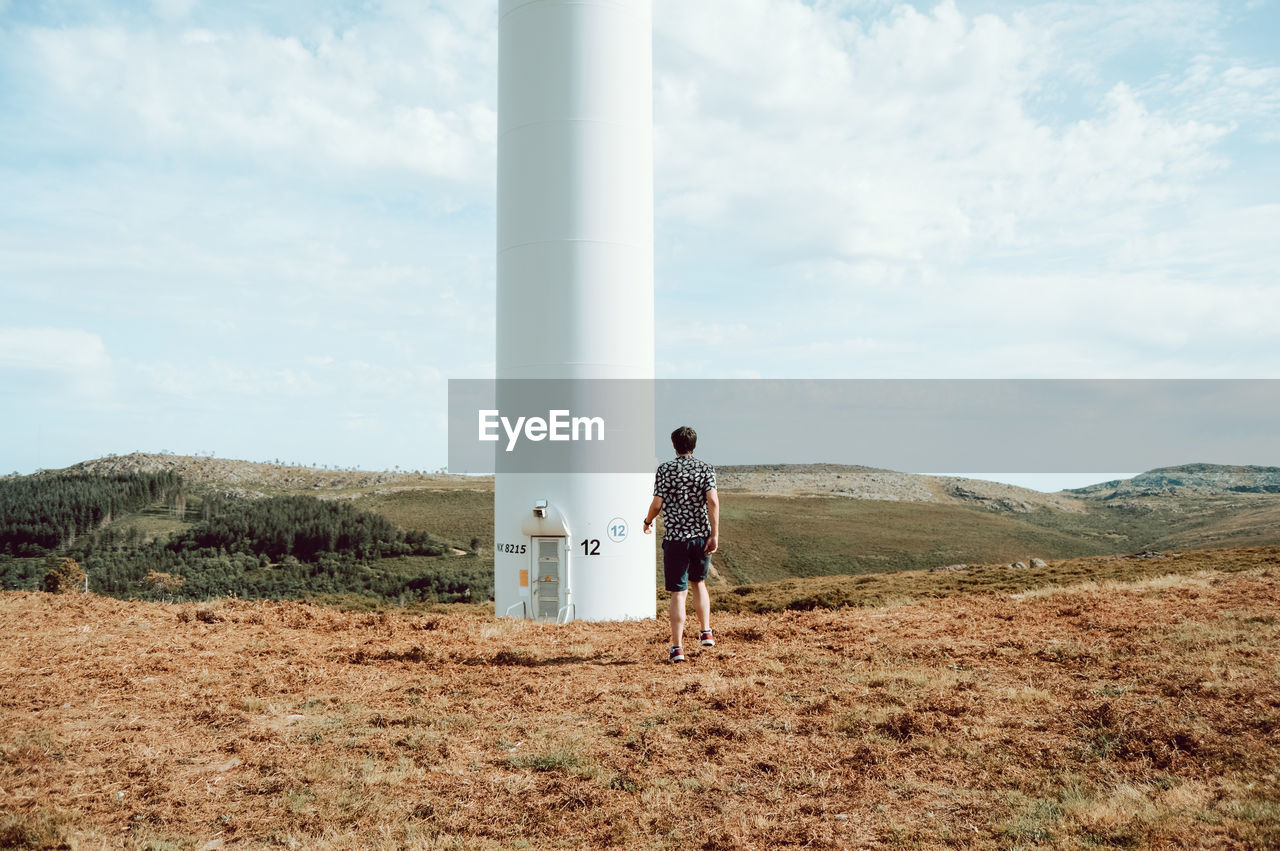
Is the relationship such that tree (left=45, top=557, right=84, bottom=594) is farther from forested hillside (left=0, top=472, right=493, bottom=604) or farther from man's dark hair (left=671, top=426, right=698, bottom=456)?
man's dark hair (left=671, top=426, right=698, bottom=456)

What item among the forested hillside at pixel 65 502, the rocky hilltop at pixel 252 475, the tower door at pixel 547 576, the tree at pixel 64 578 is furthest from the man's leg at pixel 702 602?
the rocky hilltop at pixel 252 475

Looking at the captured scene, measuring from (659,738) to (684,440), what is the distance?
3448 millimetres

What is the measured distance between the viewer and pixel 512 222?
1555 cm

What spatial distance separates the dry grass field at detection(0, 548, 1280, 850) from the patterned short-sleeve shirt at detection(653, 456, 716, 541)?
4.58 feet

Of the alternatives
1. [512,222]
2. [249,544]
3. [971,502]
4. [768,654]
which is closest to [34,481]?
[249,544]

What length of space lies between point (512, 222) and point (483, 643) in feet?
24.7

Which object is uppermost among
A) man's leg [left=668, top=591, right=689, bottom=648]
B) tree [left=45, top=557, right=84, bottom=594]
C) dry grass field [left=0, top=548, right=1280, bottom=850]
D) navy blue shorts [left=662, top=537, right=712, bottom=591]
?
navy blue shorts [left=662, top=537, right=712, bottom=591]

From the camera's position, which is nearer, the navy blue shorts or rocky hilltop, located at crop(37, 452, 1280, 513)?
the navy blue shorts

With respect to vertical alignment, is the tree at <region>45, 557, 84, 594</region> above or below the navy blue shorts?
below

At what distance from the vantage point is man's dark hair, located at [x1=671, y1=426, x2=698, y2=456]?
31.3 ft

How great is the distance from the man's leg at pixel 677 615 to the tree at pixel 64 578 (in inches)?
433

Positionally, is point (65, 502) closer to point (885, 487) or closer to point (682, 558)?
point (682, 558)

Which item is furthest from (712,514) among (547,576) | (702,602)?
(547,576)

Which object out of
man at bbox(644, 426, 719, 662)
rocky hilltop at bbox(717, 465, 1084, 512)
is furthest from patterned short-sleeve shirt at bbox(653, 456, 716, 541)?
rocky hilltop at bbox(717, 465, 1084, 512)
